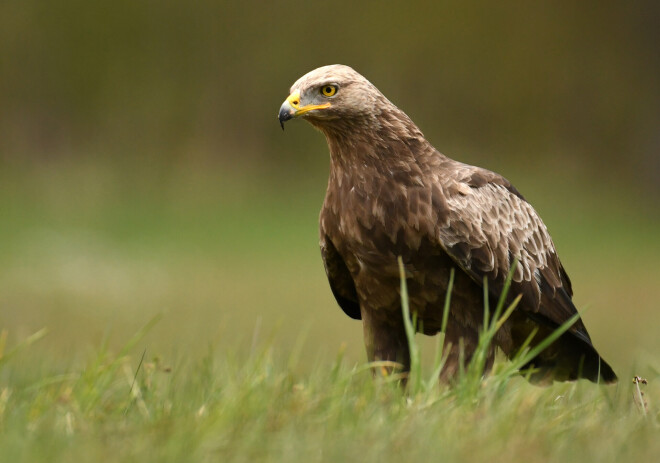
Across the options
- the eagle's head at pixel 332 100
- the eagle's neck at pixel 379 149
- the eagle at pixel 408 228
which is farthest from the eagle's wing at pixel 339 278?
the eagle's head at pixel 332 100

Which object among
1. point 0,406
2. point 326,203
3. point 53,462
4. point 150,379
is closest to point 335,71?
point 326,203

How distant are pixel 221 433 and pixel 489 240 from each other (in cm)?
203

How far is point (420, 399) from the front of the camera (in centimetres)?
346

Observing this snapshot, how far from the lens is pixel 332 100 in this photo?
466cm

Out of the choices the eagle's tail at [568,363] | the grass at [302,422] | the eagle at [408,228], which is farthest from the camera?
the eagle's tail at [568,363]

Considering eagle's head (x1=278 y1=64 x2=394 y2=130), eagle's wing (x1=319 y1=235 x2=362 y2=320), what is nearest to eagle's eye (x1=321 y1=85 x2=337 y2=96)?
eagle's head (x1=278 y1=64 x2=394 y2=130)

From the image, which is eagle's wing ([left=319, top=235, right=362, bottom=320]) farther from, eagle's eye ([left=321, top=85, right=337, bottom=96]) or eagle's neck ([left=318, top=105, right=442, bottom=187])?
eagle's eye ([left=321, top=85, right=337, bottom=96])

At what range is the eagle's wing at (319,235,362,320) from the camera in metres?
4.89

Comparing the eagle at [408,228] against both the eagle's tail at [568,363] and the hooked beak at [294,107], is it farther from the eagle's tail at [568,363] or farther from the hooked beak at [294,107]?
the eagle's tail at [568,363]

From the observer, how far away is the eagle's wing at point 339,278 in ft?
16.1

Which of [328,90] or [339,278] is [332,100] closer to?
[328,90]

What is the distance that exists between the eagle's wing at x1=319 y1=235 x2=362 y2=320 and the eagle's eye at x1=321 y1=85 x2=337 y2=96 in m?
0.66

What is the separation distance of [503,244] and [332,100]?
102cm

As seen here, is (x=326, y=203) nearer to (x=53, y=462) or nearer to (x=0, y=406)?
(x=0, y=406)
